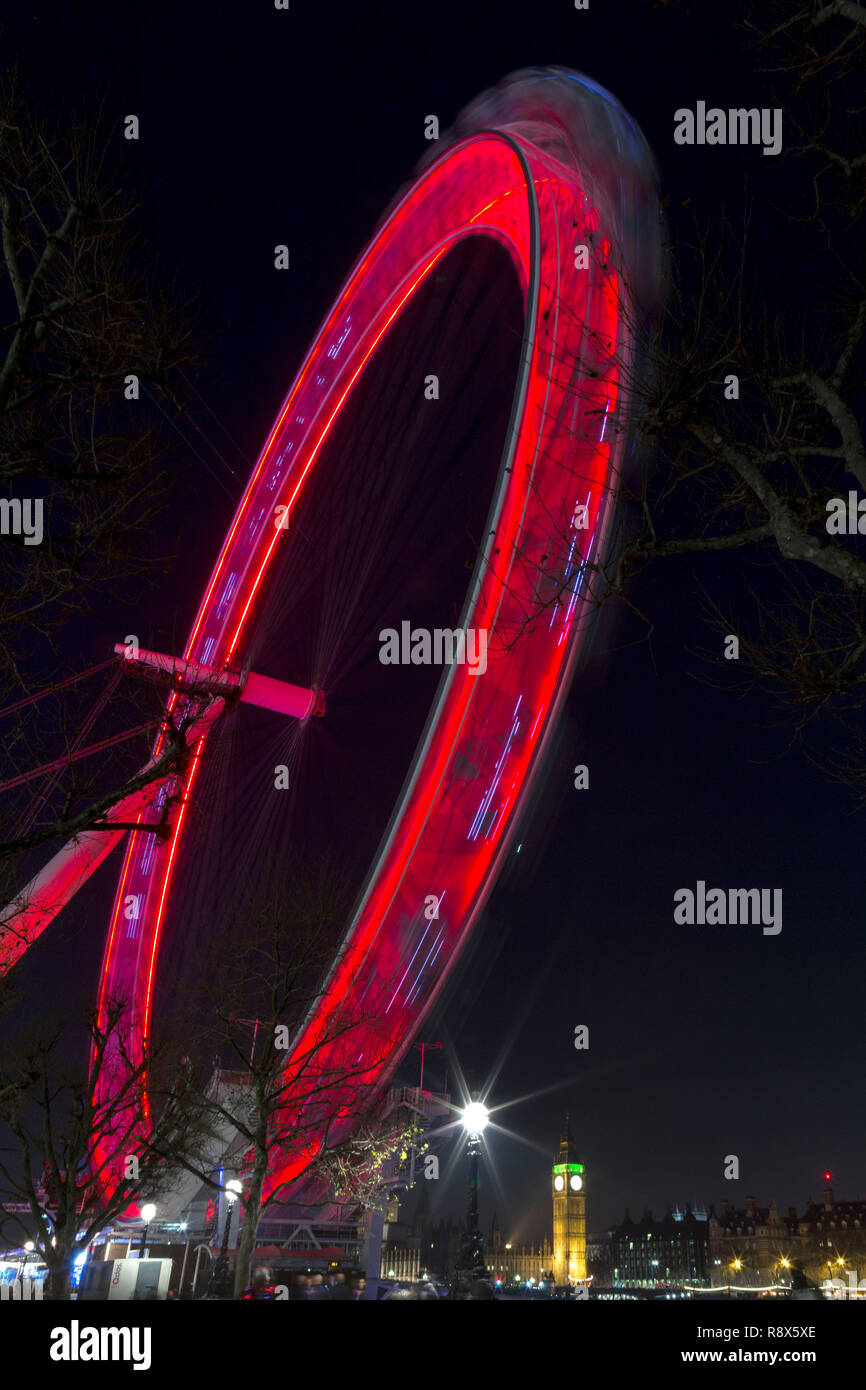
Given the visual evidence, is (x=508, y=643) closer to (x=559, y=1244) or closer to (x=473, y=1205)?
(x=473, y=1205)

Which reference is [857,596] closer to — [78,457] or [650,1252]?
[78,457]

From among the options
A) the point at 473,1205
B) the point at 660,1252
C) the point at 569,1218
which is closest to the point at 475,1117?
the point at 473,1205

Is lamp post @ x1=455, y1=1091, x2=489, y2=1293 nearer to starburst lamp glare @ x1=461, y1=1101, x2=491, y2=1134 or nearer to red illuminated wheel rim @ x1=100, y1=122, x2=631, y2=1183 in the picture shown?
starburst lamp glare @ x1=461, y1=1101, x2=491, y2=1134

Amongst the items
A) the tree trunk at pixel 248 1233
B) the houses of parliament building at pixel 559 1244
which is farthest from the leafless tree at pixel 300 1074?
A: the houses of parliament building at pixel 559 1244

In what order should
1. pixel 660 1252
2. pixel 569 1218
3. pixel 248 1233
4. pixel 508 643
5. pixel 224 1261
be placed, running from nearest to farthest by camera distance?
pixel 508 643 < pixel 248 1233 < pixel 224 1261 < pixel 569 1218 < pixel 660 1252

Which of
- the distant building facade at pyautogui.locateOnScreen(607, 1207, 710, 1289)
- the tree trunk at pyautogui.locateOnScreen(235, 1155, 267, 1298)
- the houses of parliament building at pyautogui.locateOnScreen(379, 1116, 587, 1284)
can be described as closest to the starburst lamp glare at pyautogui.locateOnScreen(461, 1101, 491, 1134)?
the tree trunk at pyautogui.locateOnScreen(235, 1155, 267, 1298)
